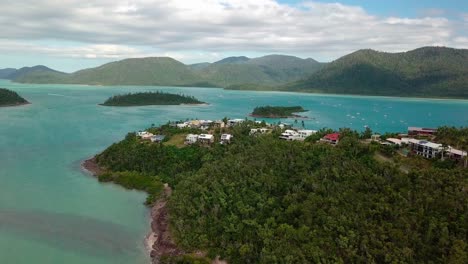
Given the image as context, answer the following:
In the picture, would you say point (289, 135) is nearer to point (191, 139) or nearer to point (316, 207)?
point (191, 139)

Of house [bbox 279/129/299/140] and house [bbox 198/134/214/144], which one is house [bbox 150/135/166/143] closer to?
house [bbox 198/134/214/144]

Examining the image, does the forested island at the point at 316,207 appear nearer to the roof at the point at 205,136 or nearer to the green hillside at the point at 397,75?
the roof at the point at 205,136

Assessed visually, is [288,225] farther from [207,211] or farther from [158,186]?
[158,186]

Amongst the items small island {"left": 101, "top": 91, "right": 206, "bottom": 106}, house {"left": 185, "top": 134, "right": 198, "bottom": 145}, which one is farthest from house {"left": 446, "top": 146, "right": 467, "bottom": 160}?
small island {"left": 101, "top": 91, "right": 206, "bottom": 106}

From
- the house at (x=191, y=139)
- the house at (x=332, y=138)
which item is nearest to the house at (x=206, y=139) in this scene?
the house at (x=191, y=139)

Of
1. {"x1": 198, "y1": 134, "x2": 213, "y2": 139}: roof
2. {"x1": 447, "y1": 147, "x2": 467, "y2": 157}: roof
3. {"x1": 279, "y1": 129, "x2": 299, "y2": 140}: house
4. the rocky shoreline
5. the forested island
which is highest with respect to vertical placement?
{"x1": 447, "y1": 147, "x2": 467, "y2": 157}: roof

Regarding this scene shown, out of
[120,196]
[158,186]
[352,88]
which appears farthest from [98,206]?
[352,88]
